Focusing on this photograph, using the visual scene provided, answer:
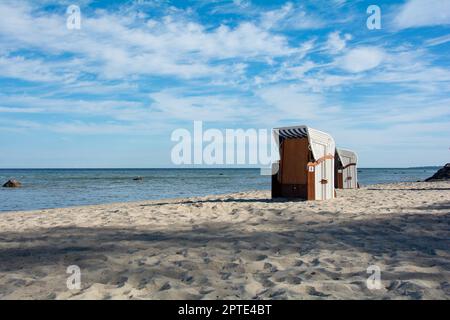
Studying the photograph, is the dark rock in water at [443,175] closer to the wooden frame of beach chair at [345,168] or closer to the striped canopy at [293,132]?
the wooden frame of beach chair at [345,168]

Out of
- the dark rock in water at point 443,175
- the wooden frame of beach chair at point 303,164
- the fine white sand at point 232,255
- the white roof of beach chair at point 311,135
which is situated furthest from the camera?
the dark rock in water at point 443,175

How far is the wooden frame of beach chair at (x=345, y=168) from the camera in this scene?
1786 centimetres

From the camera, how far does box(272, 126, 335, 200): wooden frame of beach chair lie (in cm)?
1120

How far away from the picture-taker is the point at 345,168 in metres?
17.9

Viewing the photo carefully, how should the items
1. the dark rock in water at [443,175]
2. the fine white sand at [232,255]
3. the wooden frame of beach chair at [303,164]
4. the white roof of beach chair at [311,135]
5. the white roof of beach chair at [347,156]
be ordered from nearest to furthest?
the fine white sand at [232,255], the white roof of beach chair at [311,135], the wooden frame of beach chair at [303,164], the white roof of beach chair at [347,156], the dark rock in water at [443,175]

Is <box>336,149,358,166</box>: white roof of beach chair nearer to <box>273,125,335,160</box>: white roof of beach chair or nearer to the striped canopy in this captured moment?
<box>273,125,335,160</box>: white roof of beach chair

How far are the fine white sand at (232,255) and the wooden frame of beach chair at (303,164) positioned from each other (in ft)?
8.28

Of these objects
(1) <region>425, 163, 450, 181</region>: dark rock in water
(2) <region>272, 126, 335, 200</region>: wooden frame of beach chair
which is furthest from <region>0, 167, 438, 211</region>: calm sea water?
(2) <region>272, 126, 335, 200</region>: wooden frame of beach chair

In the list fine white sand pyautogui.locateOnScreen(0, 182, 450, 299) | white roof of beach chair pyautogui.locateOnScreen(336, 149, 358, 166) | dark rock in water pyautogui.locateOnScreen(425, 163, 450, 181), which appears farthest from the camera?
dark rock in water pyautogui.locateOnScreen(425, 163, 450, 181)

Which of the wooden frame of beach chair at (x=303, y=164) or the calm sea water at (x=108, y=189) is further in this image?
the calm sea water at (x=108, y=189)

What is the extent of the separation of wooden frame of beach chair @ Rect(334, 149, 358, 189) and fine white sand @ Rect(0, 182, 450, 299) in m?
9.24

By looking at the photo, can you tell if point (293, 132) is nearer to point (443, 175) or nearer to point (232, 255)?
point (232, 255)

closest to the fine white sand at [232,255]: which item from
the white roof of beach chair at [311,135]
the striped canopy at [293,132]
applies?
the white roof of beach chair at [311,135]
